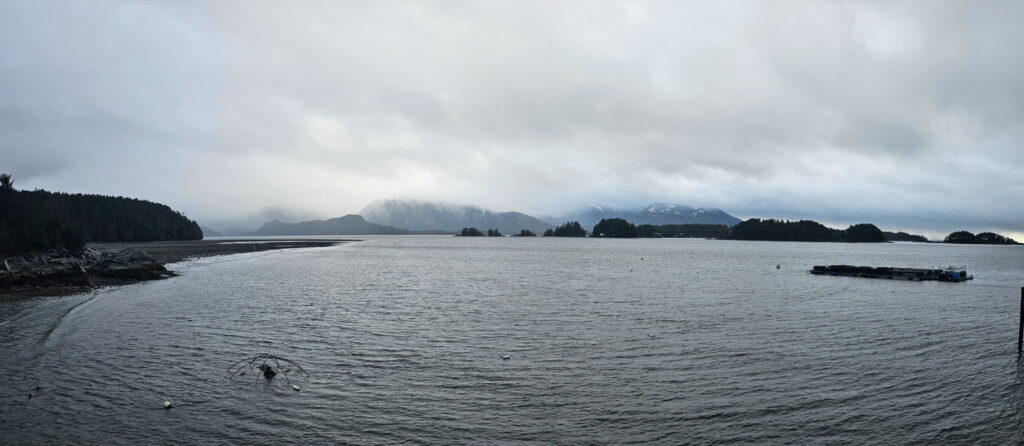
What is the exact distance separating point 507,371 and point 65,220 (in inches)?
4219

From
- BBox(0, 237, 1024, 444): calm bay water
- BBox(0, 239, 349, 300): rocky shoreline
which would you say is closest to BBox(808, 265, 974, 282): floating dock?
BBox(0, 237, 1024, 444): calm bay water

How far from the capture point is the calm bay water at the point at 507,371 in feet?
55.6

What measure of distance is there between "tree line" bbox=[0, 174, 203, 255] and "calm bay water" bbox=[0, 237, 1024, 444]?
1728 inches

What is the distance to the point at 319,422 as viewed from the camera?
17.2 meters

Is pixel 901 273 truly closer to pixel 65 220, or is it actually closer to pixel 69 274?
pixel 69 274

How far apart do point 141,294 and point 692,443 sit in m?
50.0

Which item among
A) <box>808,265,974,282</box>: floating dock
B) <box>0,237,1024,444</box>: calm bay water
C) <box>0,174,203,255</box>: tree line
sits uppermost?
<box>0,174,203,255</box>: tree line

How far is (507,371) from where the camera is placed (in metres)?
23.4

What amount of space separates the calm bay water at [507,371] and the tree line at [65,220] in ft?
144

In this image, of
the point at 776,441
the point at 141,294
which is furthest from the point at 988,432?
the point at 141,294

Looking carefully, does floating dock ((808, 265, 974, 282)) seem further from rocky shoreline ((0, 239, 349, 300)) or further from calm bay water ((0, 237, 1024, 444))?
rocky shoreline ((0, 239, 349, 300))

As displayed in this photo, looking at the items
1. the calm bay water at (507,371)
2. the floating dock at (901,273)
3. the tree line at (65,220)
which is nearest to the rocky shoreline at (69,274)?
the tree line at (65,220)

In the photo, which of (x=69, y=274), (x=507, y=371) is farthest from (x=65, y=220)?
(x=507, y=371)

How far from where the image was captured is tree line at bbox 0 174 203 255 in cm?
7394
